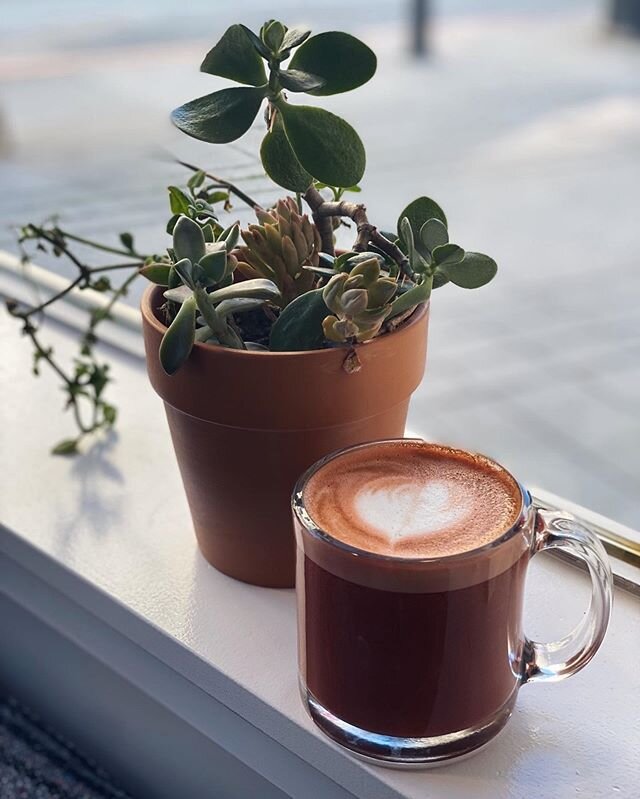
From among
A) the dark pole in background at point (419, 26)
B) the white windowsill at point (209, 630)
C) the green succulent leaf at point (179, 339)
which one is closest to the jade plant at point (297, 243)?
the green succulent leaf at point (179, 339)

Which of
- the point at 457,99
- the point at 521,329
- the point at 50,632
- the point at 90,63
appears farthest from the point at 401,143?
the point at 50,632

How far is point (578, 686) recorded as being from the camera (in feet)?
1.38

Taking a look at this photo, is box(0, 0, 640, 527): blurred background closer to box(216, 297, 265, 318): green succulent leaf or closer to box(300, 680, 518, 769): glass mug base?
box(216, 297, 265, 318): green succulent leaf

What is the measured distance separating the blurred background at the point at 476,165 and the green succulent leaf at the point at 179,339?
7.0 inches

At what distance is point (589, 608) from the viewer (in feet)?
1.25

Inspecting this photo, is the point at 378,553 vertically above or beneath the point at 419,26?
above

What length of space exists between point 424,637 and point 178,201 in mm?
222

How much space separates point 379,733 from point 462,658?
42mm

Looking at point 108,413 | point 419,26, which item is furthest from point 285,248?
point 419,26

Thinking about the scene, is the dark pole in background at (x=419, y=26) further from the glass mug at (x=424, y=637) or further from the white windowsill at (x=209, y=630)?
the glass mug at (x=424, y=637)

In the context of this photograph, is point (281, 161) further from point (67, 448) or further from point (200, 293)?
point (67, 448)

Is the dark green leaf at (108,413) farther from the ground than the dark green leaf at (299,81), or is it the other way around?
the dark green leaf at (299,81)

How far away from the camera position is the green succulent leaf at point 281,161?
15.9 inches

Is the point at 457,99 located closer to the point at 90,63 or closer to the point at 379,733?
the point at 90,63
